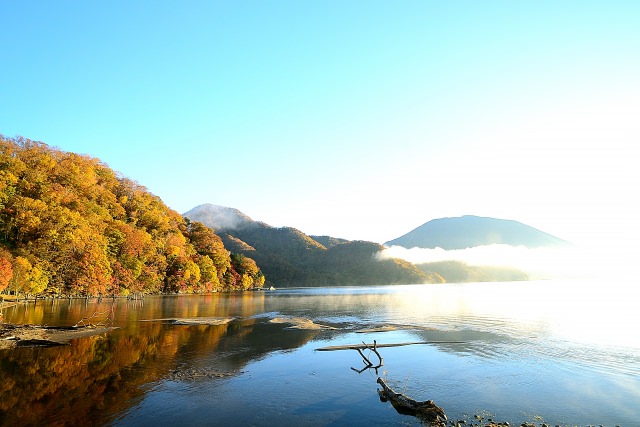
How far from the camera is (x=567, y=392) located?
20.8 m

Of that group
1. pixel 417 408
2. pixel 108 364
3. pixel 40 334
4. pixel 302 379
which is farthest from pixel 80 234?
pixel 417 408

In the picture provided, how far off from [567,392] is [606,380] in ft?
16.6

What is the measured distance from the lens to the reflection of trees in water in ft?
56.1

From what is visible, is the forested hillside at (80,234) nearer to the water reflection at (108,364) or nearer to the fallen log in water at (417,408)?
the water reflection at (108,364)

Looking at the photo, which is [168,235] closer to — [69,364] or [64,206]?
[64,206]

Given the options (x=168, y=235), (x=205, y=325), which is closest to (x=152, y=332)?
(x=205, y=325)

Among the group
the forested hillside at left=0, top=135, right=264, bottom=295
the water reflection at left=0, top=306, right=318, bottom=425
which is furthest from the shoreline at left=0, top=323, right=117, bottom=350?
the forested hillside at left=0, top=135, right=264, bottom=295

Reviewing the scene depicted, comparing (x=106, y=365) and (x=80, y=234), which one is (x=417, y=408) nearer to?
(x=106, y=365)

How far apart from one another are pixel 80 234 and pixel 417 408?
7928cm

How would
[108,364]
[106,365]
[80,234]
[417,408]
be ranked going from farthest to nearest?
[80,234] → [108,364] → [106,365] → [417,408]

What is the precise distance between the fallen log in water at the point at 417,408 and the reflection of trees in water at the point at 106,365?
446 inches

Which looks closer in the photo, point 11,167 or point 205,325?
A: point 205,325

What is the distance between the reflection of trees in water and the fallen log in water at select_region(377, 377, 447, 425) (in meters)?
11.3

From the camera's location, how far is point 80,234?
76188mm
